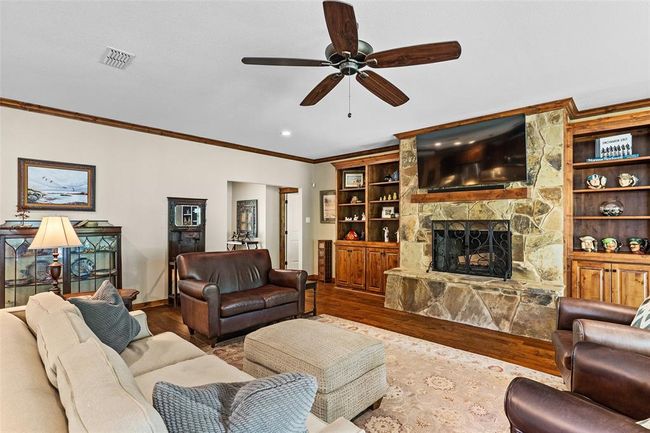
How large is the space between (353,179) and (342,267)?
171 centimetres

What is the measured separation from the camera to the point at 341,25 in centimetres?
184

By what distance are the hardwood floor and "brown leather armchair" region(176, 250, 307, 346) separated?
0.95 feet

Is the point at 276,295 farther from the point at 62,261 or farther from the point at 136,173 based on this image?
the point at 136,173

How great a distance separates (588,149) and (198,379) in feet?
16.7

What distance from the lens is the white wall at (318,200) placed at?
7062 millimetres

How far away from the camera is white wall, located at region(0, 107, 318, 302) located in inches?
151

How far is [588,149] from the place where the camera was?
4316 millimetres

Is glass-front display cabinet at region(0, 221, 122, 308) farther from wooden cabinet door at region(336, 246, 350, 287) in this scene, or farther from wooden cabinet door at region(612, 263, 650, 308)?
wooden cabinet door at region(612, 263, 650, 308)

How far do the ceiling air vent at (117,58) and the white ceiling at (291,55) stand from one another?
5 cm

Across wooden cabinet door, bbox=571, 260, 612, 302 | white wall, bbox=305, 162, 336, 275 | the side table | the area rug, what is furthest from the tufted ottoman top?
white wall, bbox=305, 162, 336, 275

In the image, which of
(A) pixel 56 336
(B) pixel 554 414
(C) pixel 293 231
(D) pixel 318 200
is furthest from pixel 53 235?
(C) pixel 293 231

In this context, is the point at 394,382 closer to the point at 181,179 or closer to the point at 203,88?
the point at 203,88

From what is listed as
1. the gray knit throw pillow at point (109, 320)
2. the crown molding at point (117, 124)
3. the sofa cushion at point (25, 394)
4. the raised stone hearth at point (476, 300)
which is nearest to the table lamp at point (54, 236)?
the gray knit throw pillow at point (109, 320)

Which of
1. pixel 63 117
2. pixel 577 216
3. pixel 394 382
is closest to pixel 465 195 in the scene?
pixel 577 216
